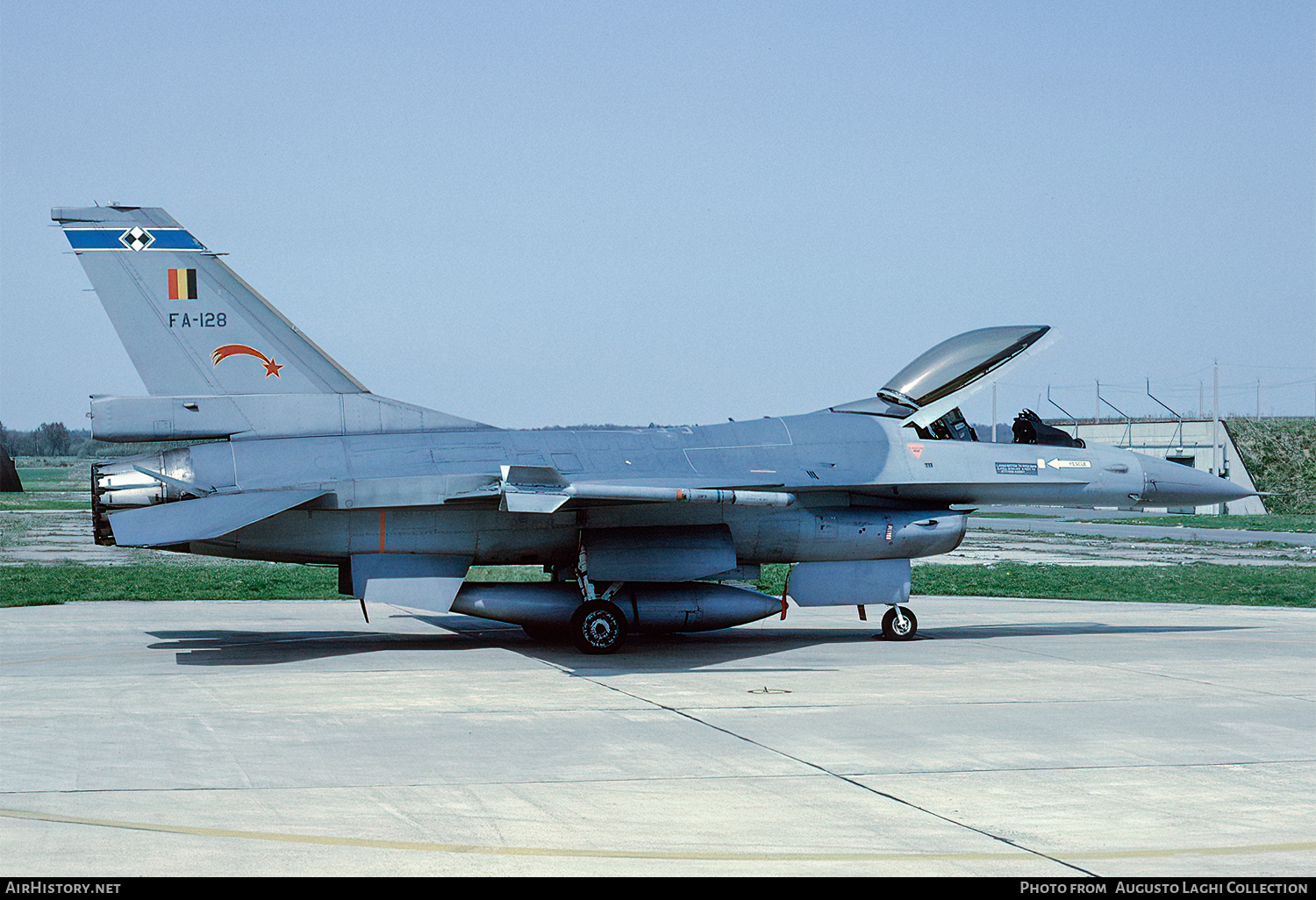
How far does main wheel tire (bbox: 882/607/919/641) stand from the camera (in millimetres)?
15852

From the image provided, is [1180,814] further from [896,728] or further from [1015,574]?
[1015,574]

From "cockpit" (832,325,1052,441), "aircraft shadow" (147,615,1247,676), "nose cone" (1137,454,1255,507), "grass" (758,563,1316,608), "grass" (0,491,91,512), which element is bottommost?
"grass" (758,563,1316,608)

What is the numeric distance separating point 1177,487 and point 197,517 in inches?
483

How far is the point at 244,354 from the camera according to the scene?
14.0 meters

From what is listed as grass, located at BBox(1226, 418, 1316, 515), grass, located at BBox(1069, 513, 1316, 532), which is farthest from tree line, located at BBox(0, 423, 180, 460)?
grass, located at BBox(1226, 418, 1316, 515)

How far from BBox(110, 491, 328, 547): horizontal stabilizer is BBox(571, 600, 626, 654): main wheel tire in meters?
3.26

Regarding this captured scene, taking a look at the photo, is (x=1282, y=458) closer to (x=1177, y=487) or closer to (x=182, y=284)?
(x=1177, y=487)

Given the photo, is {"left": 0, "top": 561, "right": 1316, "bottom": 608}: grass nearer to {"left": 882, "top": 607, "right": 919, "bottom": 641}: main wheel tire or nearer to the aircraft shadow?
the aircraft shadow

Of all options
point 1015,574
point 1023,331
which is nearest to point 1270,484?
point 1015,574

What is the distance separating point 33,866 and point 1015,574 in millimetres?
22148

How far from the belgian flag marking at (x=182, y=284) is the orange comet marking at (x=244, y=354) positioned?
2.17 ft

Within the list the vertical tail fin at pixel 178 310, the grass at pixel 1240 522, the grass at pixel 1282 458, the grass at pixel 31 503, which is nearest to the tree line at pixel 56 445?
the grass at pixel 31 503

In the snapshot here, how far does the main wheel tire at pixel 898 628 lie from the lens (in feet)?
52.0
